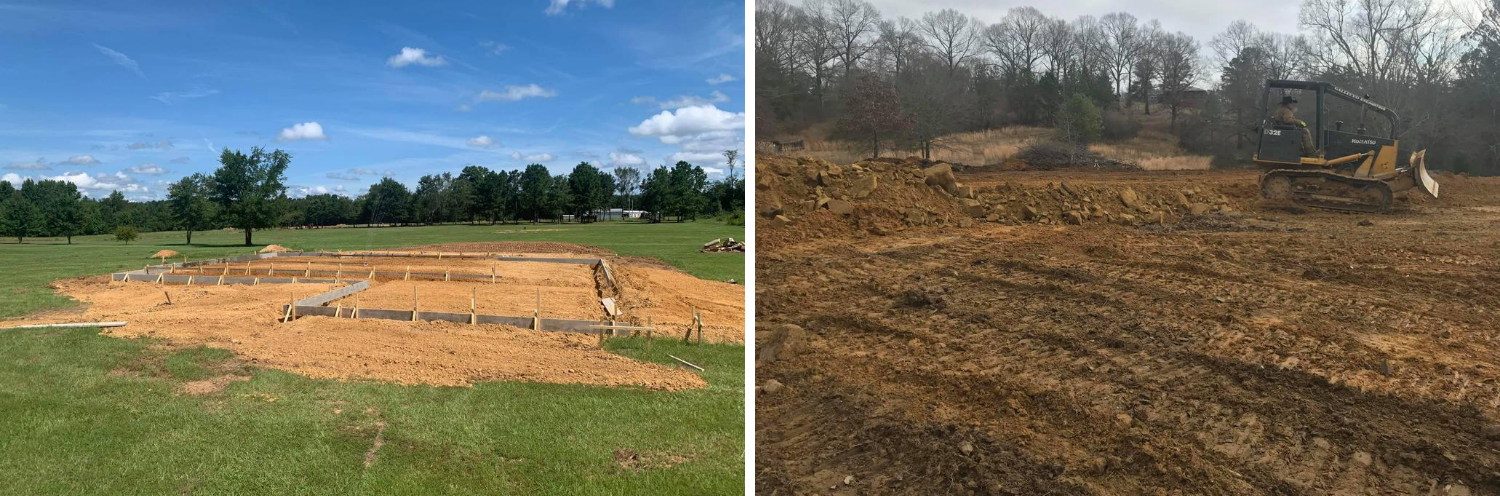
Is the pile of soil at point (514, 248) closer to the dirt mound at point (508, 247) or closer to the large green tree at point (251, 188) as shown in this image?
the dirt mound at point (508, 247)

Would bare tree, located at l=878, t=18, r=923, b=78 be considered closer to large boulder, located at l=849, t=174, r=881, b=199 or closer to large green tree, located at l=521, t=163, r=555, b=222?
large boulder, located at l=849, t=174, r=881, b=199

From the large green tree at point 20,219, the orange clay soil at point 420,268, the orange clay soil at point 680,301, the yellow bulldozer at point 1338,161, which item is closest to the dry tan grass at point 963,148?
the orange clay soil at point 680,301

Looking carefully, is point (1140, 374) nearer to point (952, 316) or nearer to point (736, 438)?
point (952, 316)

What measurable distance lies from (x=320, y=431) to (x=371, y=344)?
85.0 inches

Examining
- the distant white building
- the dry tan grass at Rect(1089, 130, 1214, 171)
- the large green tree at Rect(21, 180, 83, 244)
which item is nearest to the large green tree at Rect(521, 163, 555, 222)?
the distant white building

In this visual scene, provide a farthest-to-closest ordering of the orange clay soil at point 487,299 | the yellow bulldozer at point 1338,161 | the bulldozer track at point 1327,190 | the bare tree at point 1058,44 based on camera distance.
A: 1. the orange clay soil at point 487,299
2. the bulldozer track at point 1327,190
3. the yellow bulldozer at point 1338,161
4. the bare tree at point 1058,44

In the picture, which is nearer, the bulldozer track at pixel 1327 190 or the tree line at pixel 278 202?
the tree line at pixel 278 202

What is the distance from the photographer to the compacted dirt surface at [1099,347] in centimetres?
279

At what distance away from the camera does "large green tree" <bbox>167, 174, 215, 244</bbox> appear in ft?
25.7

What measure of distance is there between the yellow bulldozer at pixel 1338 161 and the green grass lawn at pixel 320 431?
6.61 meters

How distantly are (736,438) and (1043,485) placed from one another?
177 cm

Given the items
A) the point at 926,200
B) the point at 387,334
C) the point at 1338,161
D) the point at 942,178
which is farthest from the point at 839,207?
the point at 1338,161

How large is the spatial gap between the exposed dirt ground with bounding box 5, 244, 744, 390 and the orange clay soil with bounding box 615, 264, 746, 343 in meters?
0.04

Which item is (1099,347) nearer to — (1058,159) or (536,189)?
(1058,159)
